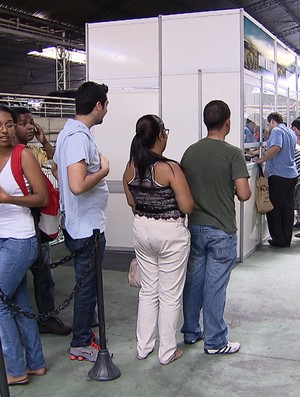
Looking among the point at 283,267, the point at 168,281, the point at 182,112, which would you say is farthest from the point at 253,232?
the point at 168,281

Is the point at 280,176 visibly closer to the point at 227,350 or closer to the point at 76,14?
the point at 227,350

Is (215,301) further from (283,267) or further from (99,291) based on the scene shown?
(283,267)

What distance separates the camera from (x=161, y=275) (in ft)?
9.40

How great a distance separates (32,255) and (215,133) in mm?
1245

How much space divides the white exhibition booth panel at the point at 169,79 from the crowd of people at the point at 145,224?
2.24 metres

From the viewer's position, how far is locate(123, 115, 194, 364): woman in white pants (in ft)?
8.89

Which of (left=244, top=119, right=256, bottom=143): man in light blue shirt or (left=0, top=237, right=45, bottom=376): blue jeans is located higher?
(left=244, top=119, right=256, bottom=143): man in light blue shirt

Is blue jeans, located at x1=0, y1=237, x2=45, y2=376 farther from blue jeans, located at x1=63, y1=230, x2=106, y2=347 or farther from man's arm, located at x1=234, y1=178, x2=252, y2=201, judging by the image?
man's arm, located at x1=234, y1=178, x2=252, y2=201

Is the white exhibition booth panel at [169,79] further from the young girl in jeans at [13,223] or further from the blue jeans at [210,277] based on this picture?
the young girl in jeans at [13,223]

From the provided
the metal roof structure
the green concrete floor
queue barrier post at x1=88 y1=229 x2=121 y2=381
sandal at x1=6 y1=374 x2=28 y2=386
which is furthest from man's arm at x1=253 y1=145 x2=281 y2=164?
the metal roof structure

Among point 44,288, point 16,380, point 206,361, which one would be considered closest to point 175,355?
point 206,361

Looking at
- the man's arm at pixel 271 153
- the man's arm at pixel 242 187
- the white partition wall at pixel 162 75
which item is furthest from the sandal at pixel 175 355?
the man's arm at pixel 271 153

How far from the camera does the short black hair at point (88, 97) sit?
9.14ft

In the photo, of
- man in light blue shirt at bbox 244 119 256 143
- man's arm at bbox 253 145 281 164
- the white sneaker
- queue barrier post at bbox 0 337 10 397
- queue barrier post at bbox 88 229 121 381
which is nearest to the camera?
queue barrier post at bbox 0 337 10 397
